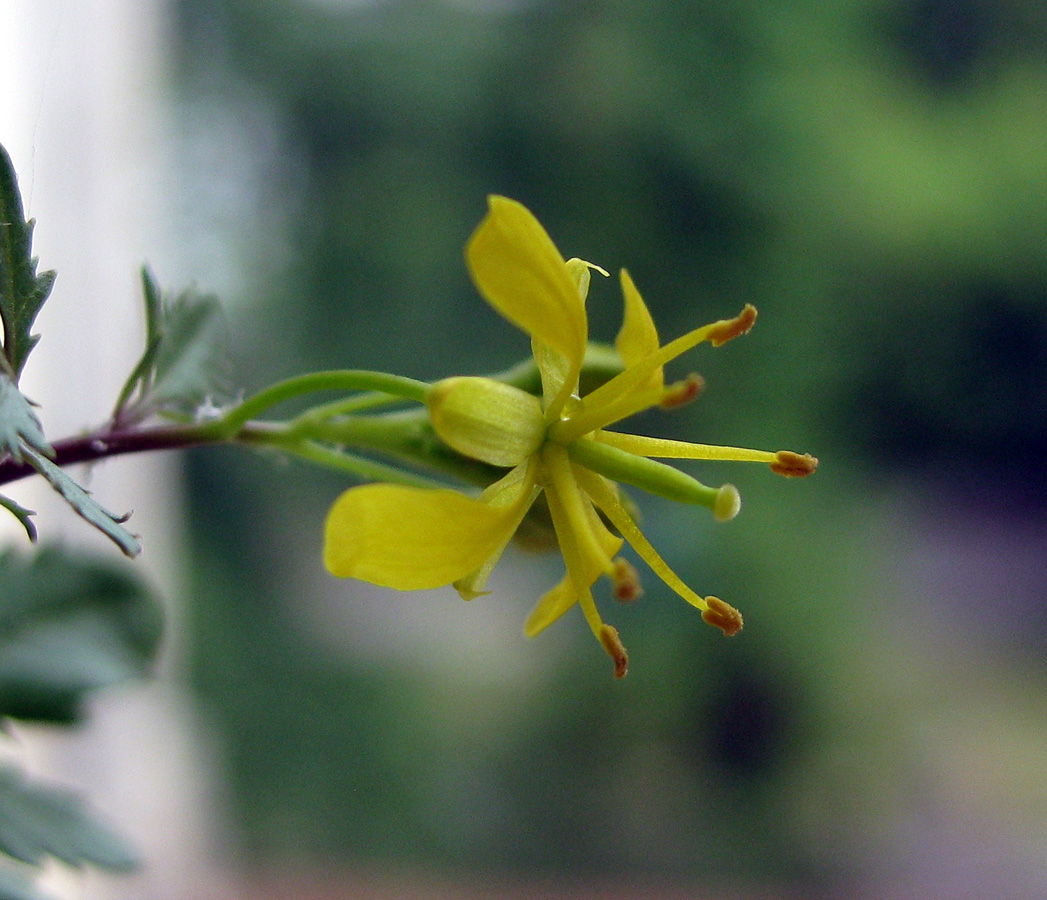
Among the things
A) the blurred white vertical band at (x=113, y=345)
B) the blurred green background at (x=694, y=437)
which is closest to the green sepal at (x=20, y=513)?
the blurred white vertical band at (x=113, y=345)

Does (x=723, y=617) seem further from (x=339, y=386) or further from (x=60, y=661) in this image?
(x=60, y=661)

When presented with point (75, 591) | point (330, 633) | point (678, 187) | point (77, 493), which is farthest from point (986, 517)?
point (77, 493)

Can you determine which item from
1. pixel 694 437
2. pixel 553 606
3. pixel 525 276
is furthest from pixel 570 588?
pixel 694 437

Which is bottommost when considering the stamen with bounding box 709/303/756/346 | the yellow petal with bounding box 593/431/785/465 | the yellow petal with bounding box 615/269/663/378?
the yellow petal with bounding box 593/431/785/465

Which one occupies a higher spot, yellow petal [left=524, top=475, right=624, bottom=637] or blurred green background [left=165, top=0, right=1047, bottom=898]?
blurred green background [left=165, top=0, right=1047, bottom=898]

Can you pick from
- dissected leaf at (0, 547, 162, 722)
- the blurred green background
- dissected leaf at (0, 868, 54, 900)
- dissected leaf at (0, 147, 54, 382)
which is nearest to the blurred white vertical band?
the blurred green background

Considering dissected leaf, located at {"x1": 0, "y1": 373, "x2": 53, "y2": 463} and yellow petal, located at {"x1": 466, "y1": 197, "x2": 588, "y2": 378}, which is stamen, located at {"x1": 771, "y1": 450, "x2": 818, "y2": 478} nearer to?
yellow petal, located at {"x1": 466, "y1": 197, "x2": 588, "y2": 378}

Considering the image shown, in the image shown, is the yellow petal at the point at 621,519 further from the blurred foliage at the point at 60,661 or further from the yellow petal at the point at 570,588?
the blurred foliage at the point at 60,661

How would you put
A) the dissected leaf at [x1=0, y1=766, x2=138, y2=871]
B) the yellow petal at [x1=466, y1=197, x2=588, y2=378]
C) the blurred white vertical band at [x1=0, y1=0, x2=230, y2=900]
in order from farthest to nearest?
the blurred white vertical band at [x1=0, y1=0, x2=230, y2=900] < the dissected leaf at [x1=0, y1=766, x2=138, y2=871] < the yellow petal at [x1=466, y1=197, x2=588, y2=378]
